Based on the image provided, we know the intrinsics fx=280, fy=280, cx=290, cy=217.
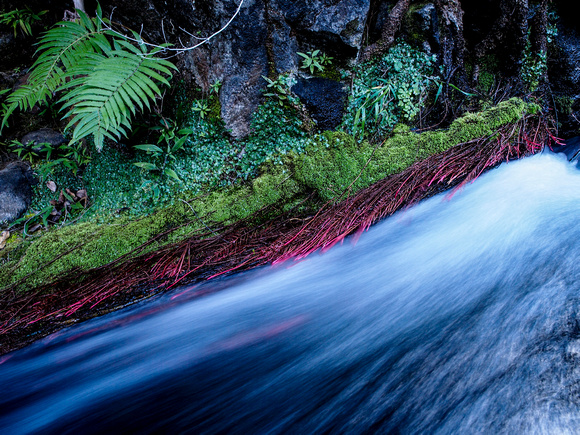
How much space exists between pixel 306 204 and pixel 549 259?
1622 mm

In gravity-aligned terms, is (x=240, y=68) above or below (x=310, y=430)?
above

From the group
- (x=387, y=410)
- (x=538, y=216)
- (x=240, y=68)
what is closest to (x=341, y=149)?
(x=240, y=68)

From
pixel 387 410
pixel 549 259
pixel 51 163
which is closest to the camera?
pixel 387 410

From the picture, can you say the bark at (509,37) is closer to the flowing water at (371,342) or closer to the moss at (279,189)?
the moss at (279,189)

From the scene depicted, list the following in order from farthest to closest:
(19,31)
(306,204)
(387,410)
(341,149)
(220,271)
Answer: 1. (19,31)
2. (341,149)
3. (306,204)
4. (220,271)
5. (387,410)

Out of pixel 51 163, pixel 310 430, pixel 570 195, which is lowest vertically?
pixel 310 430

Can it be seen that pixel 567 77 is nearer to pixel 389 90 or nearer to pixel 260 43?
pixel 389 90

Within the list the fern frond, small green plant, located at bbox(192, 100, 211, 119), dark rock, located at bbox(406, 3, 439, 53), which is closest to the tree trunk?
dark rock, located at bbox(406, 3, 439, 53)

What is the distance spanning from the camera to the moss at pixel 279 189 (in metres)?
2.45

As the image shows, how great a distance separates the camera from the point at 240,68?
2.62 meters

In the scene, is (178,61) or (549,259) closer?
(549,259)

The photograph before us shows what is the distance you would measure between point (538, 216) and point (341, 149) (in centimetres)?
154

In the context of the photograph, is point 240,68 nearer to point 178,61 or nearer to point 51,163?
point 178,61

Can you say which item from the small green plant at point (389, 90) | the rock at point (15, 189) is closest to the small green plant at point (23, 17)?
the rock at point (15, 189)
